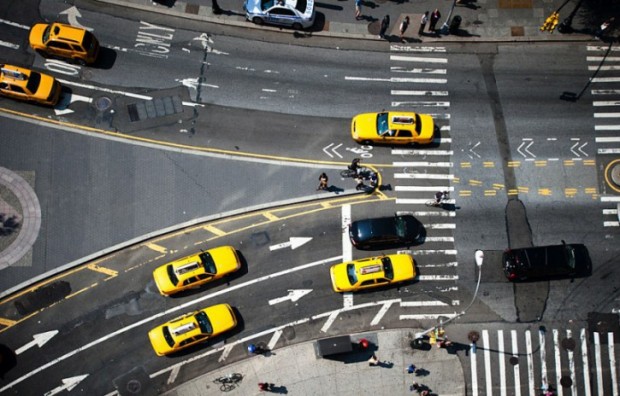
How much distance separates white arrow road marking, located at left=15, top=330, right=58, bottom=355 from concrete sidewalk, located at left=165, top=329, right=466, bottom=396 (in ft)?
31.2

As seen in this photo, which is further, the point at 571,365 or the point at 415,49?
the point at 415,49

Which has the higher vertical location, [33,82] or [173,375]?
[33,82]

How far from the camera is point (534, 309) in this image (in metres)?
49.6

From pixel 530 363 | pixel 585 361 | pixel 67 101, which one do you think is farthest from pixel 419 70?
pixel 67 101

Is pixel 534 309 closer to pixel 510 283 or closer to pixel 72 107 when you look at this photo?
pixel 510 283

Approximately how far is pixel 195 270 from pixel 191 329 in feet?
13.5

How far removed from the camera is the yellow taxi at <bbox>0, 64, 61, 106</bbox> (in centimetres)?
5200

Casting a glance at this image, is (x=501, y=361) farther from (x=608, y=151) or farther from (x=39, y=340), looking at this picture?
(x=39, y=340)

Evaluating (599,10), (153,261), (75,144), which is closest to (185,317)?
(153,261)

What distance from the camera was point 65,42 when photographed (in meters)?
52.6

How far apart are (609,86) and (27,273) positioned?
47.3 meters

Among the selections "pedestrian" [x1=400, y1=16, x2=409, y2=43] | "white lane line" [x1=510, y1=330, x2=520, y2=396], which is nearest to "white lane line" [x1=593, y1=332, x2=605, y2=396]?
"white lane line" [x1=510, y1=330, x2=520, y2=396]

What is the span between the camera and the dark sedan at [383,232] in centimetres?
4947

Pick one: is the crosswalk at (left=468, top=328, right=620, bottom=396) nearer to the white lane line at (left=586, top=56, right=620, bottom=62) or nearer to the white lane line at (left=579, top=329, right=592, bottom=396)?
the white lane line at (left=579, top=329, right=592, bottom=396)
